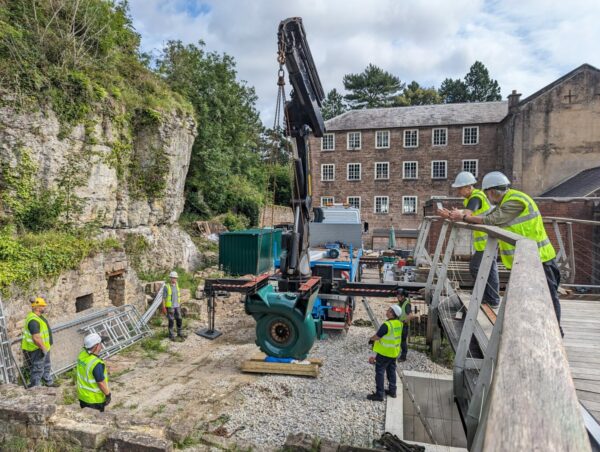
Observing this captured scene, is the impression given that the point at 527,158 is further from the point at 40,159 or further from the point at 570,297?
the point at 40,159

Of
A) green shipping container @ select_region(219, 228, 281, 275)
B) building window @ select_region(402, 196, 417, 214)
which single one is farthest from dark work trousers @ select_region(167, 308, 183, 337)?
building window @ select_region(402, 196, 417, 214)

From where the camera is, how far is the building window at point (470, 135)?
31.9 metres

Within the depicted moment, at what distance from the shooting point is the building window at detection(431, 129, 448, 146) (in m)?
32.7

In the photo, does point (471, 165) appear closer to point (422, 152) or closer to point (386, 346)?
point (422, 152)

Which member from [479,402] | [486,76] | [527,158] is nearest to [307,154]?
[479,402]

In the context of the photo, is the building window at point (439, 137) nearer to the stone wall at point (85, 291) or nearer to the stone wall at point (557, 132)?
the stone wall at point (557, 132)

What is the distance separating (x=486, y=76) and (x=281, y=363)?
6052cm

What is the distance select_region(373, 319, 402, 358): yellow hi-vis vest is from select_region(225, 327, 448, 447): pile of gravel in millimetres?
972

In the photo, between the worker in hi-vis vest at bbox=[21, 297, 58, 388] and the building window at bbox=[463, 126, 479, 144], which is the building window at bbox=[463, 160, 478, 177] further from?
the worker in hi-vis vest at bbox=[21, 297, 58, 388]

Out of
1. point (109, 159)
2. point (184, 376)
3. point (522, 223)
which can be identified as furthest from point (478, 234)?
point (109, 159)

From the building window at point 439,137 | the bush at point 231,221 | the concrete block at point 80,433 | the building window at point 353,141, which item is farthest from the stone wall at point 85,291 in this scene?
the building window at point 439,137

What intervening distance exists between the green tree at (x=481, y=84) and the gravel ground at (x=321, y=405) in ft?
188

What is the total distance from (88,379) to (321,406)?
3851 millimetres

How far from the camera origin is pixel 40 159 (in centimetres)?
1155
